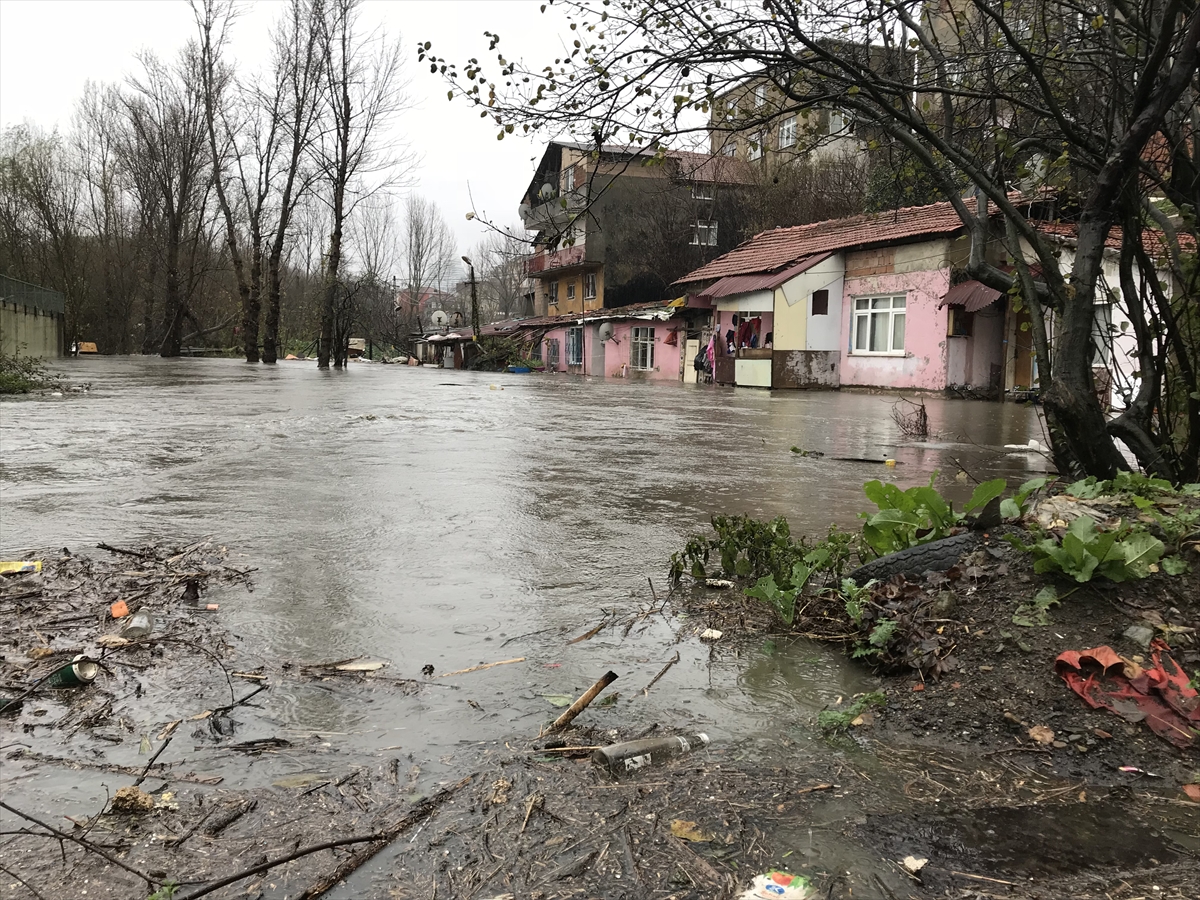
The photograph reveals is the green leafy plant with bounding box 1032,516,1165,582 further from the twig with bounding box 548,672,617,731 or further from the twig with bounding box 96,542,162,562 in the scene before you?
the twig with bounding box 96,542,162,562

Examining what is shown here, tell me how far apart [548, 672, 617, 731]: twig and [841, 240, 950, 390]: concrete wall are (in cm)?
2059

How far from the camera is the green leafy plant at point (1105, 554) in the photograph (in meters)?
2.90

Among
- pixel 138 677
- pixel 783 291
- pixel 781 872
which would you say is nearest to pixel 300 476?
pixel 138 677

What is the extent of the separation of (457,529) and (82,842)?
3.37 meters

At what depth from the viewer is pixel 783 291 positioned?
24.7 meters

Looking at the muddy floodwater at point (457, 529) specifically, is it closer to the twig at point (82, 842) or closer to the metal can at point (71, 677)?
the twig at point (82, 842)

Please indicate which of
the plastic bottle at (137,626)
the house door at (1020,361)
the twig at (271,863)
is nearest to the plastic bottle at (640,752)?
the twig at (271,863)

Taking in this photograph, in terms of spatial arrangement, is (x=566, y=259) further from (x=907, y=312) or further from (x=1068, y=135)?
(x=1068, y=135)

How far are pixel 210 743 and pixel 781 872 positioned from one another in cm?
162

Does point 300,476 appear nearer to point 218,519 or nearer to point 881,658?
point 218,519

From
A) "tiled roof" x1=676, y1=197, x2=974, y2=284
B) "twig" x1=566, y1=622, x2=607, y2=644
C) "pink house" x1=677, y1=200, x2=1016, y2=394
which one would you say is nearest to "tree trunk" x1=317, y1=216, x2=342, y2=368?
"tiled roof" x1=676, y1=197, x2=974, y2=284

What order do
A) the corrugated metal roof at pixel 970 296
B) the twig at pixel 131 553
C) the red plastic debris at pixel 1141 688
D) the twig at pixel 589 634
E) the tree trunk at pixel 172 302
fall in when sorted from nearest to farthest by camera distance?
the red plastic debris at pixel 1141 688
the twig at pixel 589 634
the twig at pixel 131 553
the corrugated metal roof at pixel 970 296
the tree trunk at pixel 172 302

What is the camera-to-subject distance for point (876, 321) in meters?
24.0

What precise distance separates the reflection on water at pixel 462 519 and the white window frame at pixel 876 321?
10.3m
